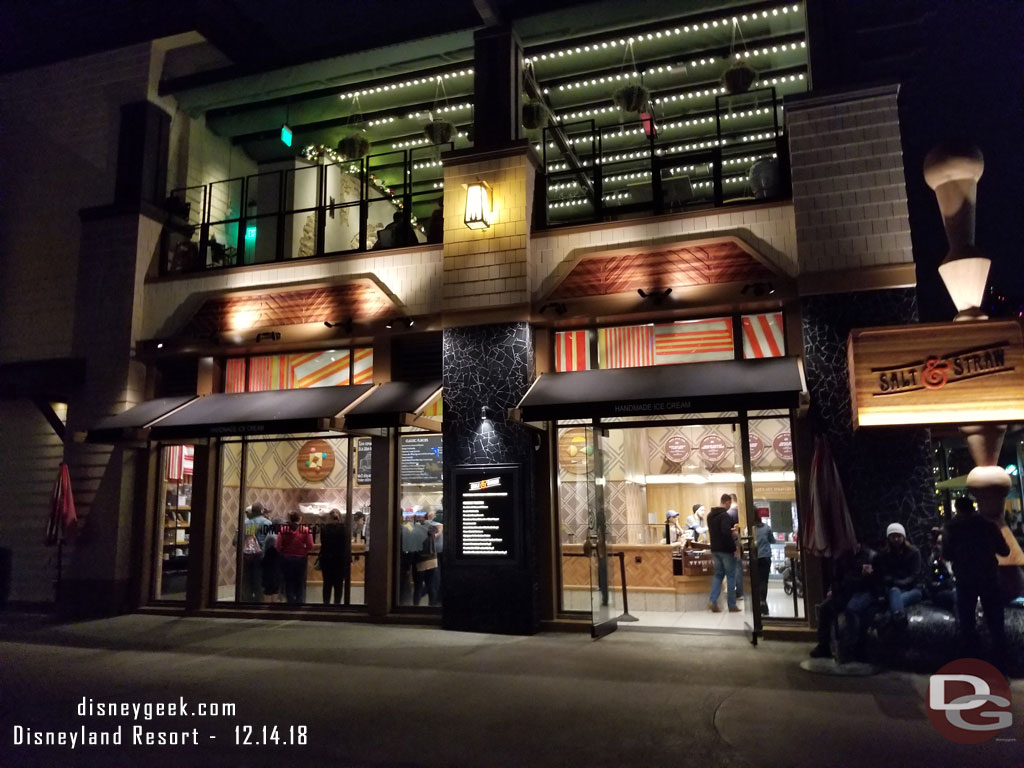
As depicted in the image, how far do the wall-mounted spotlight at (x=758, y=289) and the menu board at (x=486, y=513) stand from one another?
3.81 m

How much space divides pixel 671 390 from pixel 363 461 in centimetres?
503

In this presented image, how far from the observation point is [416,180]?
16016 millimetres

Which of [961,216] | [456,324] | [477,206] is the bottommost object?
[456,324]

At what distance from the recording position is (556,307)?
33.4 feet

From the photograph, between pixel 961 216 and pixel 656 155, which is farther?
pixel 656 155

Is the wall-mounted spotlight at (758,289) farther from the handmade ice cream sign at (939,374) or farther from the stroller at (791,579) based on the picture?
the stroller at (791,579)

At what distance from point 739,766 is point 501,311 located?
6.72 m

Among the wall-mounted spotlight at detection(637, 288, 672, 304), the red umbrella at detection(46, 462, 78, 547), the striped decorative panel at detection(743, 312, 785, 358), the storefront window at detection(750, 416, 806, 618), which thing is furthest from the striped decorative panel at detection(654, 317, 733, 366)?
the red umbrella at detection(46, 462, 78, 547)

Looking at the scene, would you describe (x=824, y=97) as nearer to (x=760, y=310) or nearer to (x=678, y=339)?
(x=760, y=310)

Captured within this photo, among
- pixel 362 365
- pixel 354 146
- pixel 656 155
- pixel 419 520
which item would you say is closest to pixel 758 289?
pixel 656 155

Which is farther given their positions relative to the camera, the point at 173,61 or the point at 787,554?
the point at 173,61

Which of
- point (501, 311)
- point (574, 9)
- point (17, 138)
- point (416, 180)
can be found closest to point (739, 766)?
point (501, 311)

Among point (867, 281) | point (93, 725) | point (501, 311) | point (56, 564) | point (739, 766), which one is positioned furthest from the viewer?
point (56, 564)

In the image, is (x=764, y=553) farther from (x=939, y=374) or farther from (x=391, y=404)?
(x=391, y=404)
